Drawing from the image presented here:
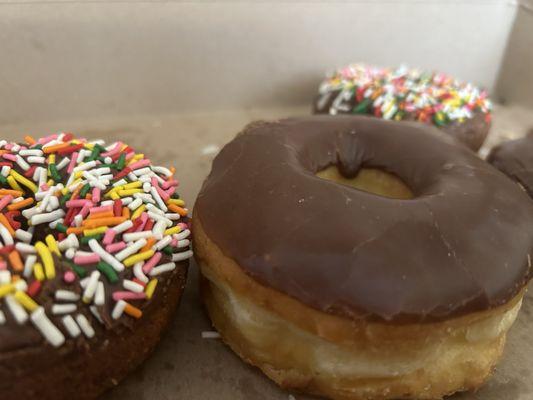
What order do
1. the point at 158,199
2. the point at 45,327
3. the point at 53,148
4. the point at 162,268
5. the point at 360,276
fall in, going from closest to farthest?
the point at 45,327 < the point at 360,276 < the point at 162,268 < the point at 158,199 < the point at 53,148

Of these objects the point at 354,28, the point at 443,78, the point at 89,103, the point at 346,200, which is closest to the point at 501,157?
the point at 443,78

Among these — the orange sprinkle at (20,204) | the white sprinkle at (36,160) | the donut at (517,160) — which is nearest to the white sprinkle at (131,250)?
the orange sprinkle at (20,204)

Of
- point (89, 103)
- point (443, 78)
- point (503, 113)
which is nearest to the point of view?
point (89, 103)

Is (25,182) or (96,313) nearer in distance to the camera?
(96,313)

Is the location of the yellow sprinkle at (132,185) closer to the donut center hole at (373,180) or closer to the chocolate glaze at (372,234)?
the chocolate glaze at (372,234)

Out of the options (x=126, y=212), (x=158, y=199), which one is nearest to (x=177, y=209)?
(x=158, y=199)

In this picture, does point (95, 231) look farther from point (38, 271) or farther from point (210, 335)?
point (210, 335)

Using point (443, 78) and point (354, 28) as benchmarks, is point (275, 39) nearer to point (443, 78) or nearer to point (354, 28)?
point (354, 28)
